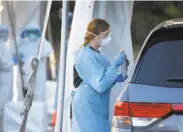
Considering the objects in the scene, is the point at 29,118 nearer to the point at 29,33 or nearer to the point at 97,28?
the point at 97,28

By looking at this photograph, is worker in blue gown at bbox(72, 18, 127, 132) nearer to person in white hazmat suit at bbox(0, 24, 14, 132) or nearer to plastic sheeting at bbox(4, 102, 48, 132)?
plastic sheeting at bbox(4, 102, 48, 132)

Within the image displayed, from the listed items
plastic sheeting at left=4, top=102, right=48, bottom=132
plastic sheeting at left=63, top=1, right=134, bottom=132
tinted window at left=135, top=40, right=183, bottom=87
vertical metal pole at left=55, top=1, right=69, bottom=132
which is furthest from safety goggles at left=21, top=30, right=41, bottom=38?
tinted window at left=135, top=40, right=183, bottom=87

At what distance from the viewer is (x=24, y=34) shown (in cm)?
1138

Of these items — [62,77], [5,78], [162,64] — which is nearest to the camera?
[162,64]

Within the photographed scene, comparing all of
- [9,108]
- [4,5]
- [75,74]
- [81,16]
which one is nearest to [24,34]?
[4,5]

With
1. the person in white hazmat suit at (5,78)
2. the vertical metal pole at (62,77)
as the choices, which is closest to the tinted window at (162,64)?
the vertical metal pole at (62,77)

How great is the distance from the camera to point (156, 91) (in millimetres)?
4145

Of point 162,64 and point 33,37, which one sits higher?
point 33,37

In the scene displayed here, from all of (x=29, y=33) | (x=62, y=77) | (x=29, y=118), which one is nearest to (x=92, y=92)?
(x=62, y=77)

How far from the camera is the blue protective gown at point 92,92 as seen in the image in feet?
17.7

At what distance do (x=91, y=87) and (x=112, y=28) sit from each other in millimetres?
1904

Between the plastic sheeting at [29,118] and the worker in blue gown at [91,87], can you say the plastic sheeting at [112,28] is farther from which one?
the plastic sheeting at [29,118]

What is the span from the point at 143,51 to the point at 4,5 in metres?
5.36

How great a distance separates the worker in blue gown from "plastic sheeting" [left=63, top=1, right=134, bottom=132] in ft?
2.92
